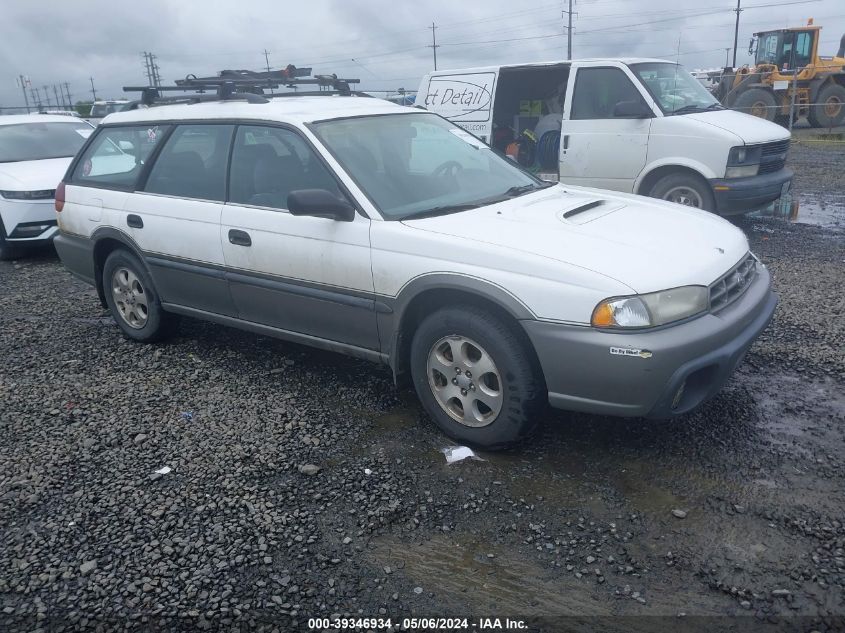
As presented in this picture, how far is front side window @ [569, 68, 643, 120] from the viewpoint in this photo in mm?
8070

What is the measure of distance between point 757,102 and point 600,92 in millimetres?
13920

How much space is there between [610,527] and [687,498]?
43 centimetres

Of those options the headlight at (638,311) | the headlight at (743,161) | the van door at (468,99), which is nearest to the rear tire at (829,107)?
the headlight at (743,161)

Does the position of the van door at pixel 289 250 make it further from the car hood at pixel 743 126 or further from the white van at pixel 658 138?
the car hood at pixel 743 126

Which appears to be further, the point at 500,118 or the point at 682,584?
the point at 500,118

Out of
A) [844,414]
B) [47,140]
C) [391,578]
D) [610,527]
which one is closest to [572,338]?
[610,527]

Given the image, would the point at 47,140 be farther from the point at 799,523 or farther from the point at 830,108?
the point at 830,108

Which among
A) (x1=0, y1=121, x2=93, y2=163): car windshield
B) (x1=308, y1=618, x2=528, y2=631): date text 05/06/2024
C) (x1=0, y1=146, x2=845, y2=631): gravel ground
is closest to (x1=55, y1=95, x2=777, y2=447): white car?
(x1=0, y1=146, x2=845, y2=631): gravel ground

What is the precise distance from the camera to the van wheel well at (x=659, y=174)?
786 cm

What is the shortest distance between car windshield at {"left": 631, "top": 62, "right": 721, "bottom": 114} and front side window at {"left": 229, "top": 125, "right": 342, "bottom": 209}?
16.8 ft

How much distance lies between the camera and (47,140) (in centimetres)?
1012

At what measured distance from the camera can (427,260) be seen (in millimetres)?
3619

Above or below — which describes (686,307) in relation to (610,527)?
above

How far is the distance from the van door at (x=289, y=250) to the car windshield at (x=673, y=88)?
5.14 metres
